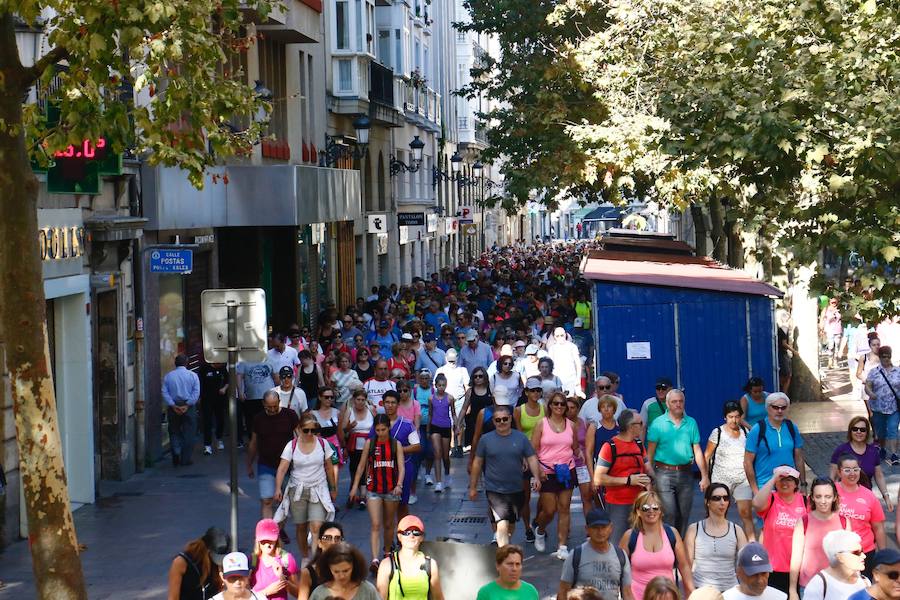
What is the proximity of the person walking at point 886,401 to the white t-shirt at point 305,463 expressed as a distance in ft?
26.6

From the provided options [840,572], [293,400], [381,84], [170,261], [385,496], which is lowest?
[385,496]

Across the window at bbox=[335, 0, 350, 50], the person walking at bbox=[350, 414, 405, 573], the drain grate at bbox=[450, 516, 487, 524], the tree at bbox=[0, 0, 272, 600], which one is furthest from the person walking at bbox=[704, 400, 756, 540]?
the window at bbox=[335, 0, 350, 50]

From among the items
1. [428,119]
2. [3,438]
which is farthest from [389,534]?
[428,119]

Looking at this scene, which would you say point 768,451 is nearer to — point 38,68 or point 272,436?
point 272,436

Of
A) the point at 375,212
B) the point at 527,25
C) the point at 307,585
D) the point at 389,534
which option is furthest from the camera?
the point at 375,212

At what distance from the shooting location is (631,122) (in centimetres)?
2397

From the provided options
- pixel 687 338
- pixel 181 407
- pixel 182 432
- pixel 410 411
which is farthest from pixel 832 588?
pixel 182 432

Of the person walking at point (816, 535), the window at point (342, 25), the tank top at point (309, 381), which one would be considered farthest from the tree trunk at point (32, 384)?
the window at point (342, 25)

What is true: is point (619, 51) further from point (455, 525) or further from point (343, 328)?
point (455, 525)

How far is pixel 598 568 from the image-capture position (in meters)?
9.21

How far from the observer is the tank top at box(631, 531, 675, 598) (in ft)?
31.1

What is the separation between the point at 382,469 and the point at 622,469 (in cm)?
220

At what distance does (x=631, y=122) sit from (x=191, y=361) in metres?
8.01

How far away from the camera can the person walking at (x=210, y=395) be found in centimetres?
2034
